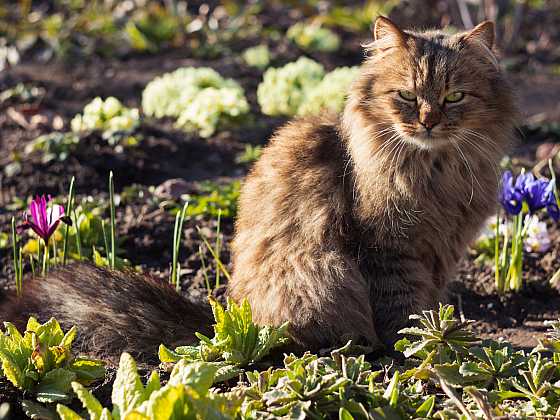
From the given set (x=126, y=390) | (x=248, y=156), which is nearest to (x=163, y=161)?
(x=248, y=156)

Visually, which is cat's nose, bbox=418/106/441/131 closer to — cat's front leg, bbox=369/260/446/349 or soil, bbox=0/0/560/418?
cat's front leg, bbox=369/260/446/349

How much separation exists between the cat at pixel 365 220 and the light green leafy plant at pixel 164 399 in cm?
78

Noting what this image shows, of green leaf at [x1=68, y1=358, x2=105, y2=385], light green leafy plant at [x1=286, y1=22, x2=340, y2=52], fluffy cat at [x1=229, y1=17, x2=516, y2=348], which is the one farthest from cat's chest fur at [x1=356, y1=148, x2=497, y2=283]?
light green leafy plant at [x1=286, y1=22, x2=340, y2=52]

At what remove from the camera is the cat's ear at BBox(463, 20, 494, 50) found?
3.18 metres

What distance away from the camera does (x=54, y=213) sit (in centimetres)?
334

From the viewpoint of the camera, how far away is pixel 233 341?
292cm

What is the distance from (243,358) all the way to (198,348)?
18cm

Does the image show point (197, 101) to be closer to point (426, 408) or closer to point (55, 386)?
point (55, 386)

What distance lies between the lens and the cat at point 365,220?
313 centimetres

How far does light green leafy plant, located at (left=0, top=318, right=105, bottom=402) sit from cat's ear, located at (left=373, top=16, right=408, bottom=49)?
67.8 inches

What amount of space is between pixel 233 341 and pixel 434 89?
1266mm

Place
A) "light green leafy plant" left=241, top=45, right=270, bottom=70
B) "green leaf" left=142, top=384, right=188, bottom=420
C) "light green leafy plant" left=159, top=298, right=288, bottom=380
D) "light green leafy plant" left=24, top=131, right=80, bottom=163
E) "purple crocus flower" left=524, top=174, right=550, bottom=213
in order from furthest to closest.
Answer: "light green leafy plant" left=241, top=45, right=270, bottom=70
"light green leafy plant" left=24, top=131, right=80, bottom=163
"purple crocus flower" left=524, top=174, right=550, bottom=213
"light green leafy plant" left=159, top=298, right=288, bottom=380
"green leaf" left=142, top=384, right=188, bottom=420

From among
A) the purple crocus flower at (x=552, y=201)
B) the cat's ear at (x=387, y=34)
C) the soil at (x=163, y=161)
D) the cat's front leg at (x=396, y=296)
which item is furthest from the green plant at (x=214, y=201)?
the purple crocus flower at (x=552, y=201)

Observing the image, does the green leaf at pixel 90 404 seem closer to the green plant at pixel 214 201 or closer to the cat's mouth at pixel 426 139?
the cat's mouth at pixel 426 139
